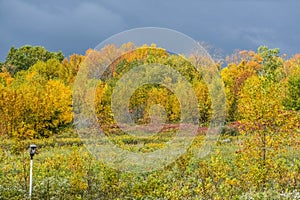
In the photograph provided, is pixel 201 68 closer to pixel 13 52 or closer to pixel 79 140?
pixel 79 140

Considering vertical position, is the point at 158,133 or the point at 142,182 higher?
the point at 158,133

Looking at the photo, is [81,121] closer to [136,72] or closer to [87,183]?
[136,72]

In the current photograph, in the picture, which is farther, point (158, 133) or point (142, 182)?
point (158, 133)

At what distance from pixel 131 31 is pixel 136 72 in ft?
38.4

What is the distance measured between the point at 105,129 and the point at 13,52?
3705 centimetres

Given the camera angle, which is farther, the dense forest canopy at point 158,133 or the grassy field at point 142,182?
the dense forest canopy at point 158,133

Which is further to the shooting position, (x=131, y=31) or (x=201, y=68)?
(x=201, y=68)

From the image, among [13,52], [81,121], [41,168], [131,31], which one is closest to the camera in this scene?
[41,168]

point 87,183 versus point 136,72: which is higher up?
point 136,72

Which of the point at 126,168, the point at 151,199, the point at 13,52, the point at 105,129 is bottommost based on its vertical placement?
the point at 151,199

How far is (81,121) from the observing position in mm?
22953

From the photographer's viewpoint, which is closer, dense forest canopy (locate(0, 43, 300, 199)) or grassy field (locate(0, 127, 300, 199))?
grassy field (locate(0, 127, 300, 199))

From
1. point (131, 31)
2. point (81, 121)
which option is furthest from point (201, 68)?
Answer: point (131, 31)

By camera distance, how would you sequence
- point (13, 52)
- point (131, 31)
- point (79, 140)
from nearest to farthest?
point (131, 31) < point (79, 140) < point (13, 52)
